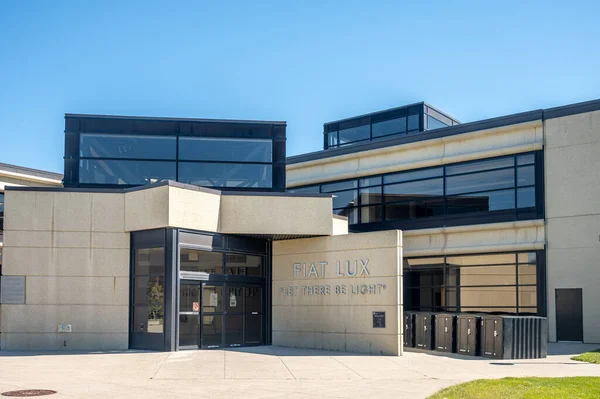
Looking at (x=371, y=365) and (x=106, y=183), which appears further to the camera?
(x=106, y=183)

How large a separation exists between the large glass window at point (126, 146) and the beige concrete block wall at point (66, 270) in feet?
12.5

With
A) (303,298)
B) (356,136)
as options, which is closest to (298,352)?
(303,298)

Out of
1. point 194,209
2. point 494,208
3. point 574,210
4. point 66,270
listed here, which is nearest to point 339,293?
point 194,209

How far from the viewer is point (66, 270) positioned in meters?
21.4

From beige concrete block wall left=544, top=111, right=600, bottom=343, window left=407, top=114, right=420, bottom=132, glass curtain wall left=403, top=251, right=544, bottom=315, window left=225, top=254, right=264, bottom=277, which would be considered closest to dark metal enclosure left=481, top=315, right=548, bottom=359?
beige concrete block wall left=544, top=111, right=600, bottom=343

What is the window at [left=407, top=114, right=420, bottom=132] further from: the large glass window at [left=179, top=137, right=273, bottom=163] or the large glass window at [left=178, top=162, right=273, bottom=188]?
the large glass window at [left=178, top=162, right=273, bottom=188]

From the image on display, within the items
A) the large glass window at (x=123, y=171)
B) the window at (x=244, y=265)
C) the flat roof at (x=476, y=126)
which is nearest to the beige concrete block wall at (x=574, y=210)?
the flat roof at (x=476, y=126)

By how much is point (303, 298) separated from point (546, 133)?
1109cm

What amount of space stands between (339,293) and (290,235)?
238 centimetres

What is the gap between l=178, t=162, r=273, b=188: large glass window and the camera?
2556 cm

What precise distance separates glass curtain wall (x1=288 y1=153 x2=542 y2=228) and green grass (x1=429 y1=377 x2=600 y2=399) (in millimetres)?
13315

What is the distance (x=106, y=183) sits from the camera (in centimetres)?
2509

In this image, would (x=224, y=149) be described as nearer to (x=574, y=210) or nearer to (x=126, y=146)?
(x=126, y=146)

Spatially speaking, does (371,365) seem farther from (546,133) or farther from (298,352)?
(546,133)
